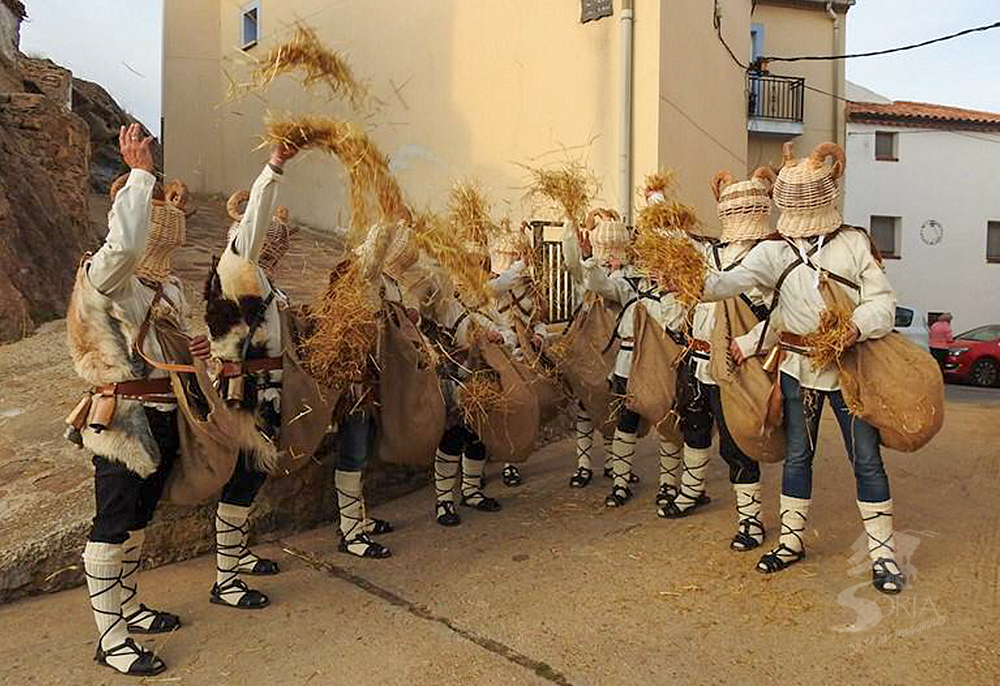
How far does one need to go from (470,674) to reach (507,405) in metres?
1.83

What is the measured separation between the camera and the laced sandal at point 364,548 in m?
4.20

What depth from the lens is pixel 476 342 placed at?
15.4 ft

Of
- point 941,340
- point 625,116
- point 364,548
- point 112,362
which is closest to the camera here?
point 112,362

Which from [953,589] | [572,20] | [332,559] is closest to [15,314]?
[332,559]

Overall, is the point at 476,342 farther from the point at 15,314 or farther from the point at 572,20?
the point at 572,20

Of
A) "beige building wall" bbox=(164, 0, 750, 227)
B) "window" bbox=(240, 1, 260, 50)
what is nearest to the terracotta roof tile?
"beige building wall" bbox=(164, 0, 750, 227)

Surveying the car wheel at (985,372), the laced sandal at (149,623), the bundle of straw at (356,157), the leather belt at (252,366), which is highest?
the bundle of straw at (356,157)

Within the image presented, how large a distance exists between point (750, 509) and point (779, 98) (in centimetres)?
1298

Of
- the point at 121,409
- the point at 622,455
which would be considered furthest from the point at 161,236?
the point at 622,455

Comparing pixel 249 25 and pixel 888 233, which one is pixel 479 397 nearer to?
pixel 249 25

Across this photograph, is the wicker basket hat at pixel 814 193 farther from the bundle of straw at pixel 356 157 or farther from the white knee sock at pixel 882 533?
the bundle of straw at pixel 356 157

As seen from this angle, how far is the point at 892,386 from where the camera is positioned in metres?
3.41

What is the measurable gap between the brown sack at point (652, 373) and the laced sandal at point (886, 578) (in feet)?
4.54

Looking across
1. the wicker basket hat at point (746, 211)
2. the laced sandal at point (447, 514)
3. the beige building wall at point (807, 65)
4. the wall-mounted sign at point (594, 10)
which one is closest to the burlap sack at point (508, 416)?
the laced sandal at point (447, 514)
